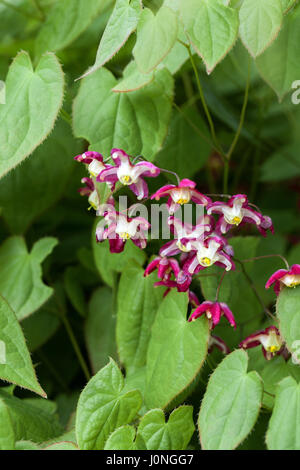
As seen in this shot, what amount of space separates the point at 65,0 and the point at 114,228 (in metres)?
0.51

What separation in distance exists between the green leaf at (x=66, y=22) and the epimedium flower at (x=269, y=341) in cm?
61

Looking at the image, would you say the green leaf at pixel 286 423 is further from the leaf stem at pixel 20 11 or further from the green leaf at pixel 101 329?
the leaf stem at pixel 20 11

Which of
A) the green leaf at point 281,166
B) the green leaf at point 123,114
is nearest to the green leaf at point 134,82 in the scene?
the green leaf at point 123,114

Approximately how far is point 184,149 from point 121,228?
0.37m

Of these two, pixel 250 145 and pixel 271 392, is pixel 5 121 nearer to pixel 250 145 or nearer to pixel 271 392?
pixel 271 392

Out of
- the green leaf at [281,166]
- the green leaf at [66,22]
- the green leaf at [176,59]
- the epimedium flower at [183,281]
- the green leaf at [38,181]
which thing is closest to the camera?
the epimedium flower at [183,281]

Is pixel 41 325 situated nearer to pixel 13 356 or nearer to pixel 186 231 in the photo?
pixel 13 356

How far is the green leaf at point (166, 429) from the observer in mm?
801

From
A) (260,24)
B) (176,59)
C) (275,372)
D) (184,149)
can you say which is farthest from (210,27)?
(275,372)

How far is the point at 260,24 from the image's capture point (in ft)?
2.60
